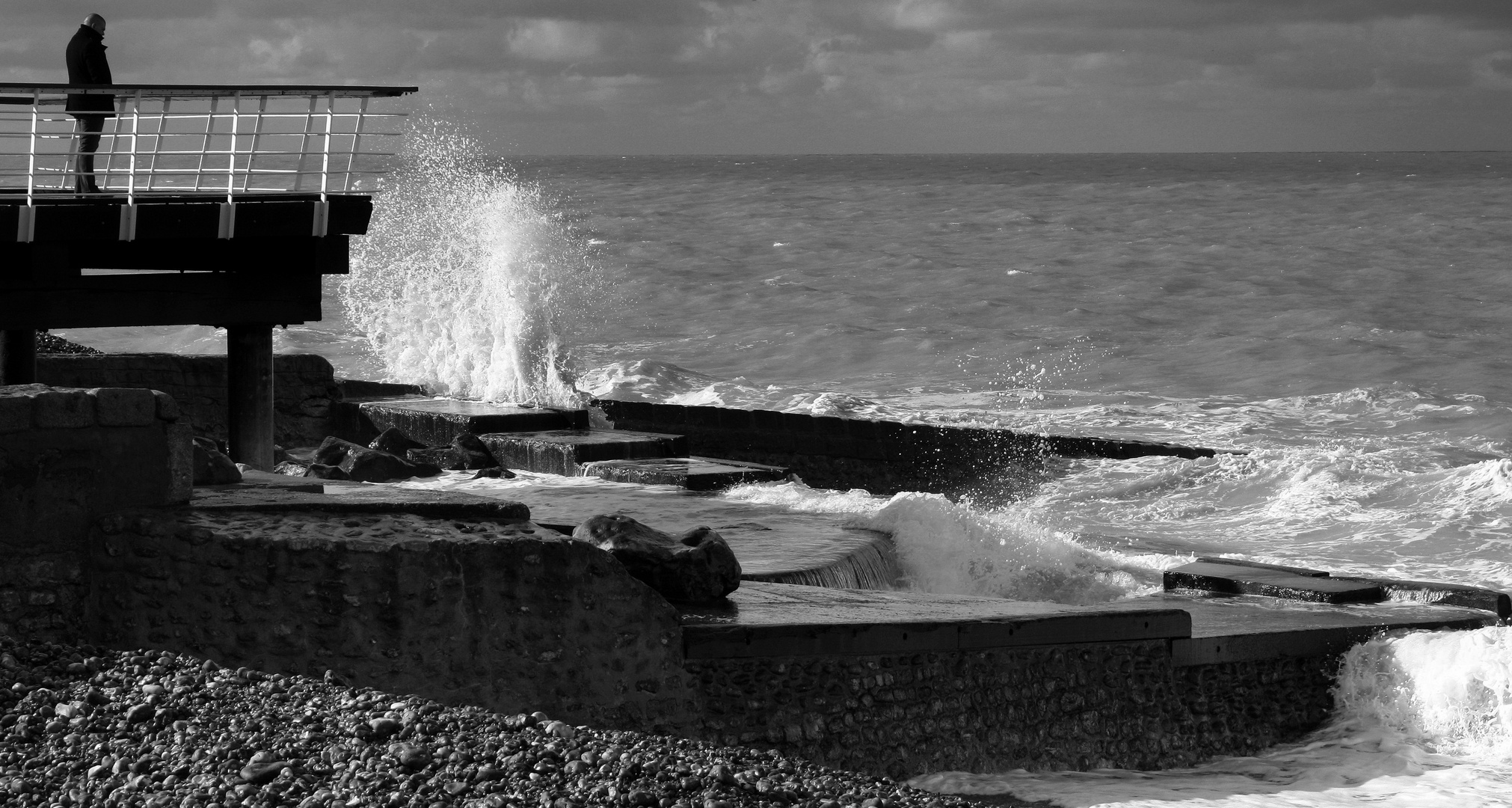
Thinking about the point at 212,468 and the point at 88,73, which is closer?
the point at 212,468

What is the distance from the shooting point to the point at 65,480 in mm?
5859

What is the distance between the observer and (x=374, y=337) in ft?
79.0

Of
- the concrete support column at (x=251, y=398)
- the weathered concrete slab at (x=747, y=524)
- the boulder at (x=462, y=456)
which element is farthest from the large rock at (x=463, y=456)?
the concrete support column at (x=251, y=398)

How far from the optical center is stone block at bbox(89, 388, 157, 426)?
5914 millimetres

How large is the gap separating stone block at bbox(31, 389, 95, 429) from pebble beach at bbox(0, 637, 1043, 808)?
805 millimetres

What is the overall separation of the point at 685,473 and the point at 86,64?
475 centimetres

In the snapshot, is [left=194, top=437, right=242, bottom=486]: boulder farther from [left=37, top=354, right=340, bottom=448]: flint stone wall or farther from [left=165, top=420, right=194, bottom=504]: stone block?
[left=37, top=354, right=340, bottom=448]: flint stone wall

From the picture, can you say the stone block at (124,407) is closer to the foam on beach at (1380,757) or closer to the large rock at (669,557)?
the large rock at (669,557)

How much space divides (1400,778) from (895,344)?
66.5 ft

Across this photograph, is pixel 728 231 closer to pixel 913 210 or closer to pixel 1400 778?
pixel 913 210

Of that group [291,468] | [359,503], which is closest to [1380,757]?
[359,503]

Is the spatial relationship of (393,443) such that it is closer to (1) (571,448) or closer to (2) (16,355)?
(1) (571,448)

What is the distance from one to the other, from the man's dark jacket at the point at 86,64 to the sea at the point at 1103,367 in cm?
361

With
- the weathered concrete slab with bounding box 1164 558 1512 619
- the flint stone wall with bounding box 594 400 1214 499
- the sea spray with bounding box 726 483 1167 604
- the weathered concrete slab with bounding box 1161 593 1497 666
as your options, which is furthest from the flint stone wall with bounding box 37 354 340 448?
the weathered concrete slab with bounding box 1161 593 1497 666
